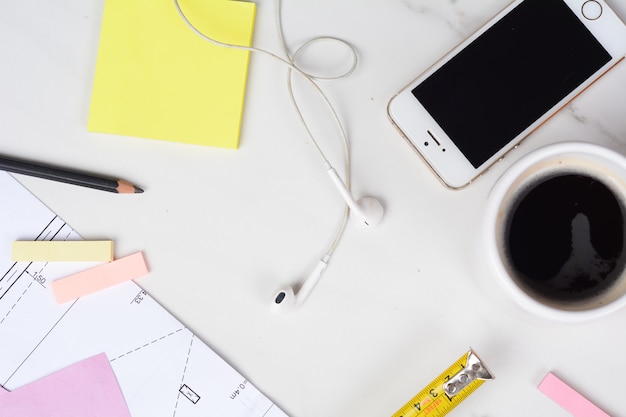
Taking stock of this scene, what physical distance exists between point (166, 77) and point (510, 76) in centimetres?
34

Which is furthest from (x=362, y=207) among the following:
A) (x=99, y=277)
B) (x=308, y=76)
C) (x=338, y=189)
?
(x=99, y=277)

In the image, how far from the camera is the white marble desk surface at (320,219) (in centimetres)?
61

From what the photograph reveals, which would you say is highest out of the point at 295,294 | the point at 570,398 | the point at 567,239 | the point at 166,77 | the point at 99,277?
the point at 166,77

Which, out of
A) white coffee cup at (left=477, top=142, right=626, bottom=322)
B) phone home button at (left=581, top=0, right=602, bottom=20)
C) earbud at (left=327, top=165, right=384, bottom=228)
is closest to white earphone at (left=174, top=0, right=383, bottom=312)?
earbud at (left=327, top=165, right=384, bottom=228)

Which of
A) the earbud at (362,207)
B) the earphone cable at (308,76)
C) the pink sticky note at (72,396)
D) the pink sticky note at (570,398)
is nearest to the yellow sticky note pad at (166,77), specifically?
the earphone cable at (308,76)

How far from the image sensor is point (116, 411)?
610mm

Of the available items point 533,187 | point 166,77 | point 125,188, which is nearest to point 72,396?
point 125,188

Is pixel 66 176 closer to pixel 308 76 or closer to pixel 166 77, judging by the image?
pixel 166 77

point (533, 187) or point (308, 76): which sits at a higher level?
point (308, 76)

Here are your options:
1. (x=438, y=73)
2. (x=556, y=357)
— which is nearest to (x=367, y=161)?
(x=438, y=73)

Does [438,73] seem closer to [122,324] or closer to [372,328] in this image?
[372,328]

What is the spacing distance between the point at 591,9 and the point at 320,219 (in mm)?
340

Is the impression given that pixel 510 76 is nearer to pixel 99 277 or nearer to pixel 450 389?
pixel 450 389

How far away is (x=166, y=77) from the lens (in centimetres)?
61
